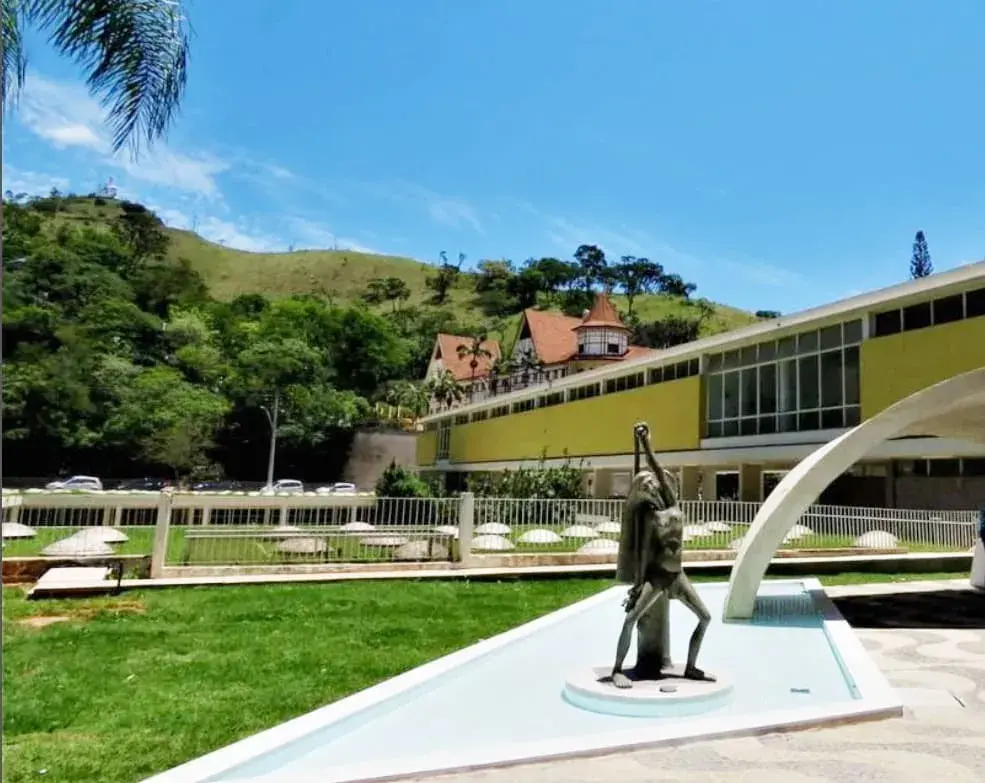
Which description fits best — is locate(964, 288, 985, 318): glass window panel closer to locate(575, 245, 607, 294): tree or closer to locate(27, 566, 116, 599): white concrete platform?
locate(27, 566, 116, 599): white concrete platform

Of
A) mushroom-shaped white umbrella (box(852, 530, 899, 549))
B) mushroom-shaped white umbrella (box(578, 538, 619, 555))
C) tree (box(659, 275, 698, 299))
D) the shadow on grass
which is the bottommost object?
the shadow on grass

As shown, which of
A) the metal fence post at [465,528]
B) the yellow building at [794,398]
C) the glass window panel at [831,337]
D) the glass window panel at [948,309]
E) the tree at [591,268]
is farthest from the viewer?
the tree at [591,268]

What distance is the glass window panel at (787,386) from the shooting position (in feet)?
86.1

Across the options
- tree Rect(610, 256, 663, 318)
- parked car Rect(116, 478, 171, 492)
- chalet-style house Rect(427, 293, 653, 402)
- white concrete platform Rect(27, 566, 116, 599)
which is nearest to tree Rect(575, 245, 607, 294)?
tree Rect(610, 256, 663, 318)

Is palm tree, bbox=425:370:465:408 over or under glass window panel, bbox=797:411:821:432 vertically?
over

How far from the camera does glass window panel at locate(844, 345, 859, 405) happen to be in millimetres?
23812

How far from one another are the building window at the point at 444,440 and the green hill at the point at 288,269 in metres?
74.0

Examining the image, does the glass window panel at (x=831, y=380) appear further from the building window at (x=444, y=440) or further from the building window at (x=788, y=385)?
the building window at (x=444, y=440)

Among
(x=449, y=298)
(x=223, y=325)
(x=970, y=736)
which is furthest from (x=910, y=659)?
(x=449, y=298)

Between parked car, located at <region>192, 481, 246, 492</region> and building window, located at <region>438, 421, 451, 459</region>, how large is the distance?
13.8m

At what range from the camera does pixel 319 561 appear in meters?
15.1

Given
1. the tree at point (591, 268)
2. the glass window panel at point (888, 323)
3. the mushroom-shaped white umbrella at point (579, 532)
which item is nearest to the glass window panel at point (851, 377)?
the glass window panel at point (888, 323)

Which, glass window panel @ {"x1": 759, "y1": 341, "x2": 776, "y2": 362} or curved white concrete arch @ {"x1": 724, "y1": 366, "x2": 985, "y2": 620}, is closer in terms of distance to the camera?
curved white concrete arch @ {"x1": 724, "y1": 366, "x2": 985, "y2": 620}

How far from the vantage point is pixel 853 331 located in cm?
2442
